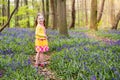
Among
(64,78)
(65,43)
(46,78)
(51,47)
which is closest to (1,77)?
(46,78)

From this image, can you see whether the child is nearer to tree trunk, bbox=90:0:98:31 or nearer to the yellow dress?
the yellow dress

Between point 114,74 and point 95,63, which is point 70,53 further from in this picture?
point 114,74

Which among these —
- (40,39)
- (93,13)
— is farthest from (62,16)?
(93,13)

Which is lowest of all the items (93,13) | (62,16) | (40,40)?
(40,40)

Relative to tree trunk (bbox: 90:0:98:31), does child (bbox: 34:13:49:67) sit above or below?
below

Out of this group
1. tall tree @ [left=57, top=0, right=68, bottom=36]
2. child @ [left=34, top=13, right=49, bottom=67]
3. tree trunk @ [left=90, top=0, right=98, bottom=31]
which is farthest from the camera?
tree trunk @ [left=90, top=0, right=98, bottom=31]

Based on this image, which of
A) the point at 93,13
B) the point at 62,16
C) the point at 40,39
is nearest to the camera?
the point at 40,39

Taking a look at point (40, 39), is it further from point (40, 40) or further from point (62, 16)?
point (62, 16)

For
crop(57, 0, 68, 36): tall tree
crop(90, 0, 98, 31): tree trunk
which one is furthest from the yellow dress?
crop(90, 0, 98, 31): tree trunk

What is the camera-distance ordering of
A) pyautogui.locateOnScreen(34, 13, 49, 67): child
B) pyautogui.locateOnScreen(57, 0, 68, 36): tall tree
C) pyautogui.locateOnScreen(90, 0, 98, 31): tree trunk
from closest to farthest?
1. pyautogui.locateOnScreen(34, 13, 49, 67): child
2. pyautogui.locateOnScreen(57, 0, 68, 36): tall tree
3. pyautogui.locateOnScreen(90, 0, 98, 31): tree trunk

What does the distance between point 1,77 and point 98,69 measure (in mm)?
2663

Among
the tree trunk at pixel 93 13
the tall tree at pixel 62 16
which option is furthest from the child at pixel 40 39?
the tree trunk at pixel 93 13

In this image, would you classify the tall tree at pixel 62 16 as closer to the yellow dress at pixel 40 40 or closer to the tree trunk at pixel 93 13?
the yellow dress at pixel 40 40

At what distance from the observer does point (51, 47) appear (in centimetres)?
1183
